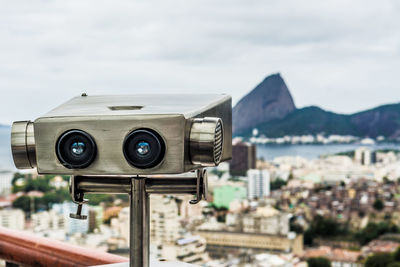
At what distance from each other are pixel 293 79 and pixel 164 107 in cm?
1411

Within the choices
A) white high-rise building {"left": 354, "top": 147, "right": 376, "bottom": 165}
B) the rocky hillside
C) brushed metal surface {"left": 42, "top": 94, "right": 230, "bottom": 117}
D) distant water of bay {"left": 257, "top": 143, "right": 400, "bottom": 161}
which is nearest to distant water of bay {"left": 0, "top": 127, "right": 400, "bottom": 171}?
distant water of bay {"left": 257, "top": 143, "right": 400, "bottom": 161}

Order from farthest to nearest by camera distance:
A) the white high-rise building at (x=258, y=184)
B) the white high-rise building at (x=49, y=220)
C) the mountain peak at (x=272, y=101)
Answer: the white high-rise building at (x=258, y=184) < the white high-rise building at (x=49, y=220) < the mountain peak at (x=272, y=101)

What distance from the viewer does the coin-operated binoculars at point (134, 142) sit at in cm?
52

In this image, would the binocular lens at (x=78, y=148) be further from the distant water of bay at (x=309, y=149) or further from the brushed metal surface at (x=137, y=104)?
the distant water of bay at (x=309, y=149)

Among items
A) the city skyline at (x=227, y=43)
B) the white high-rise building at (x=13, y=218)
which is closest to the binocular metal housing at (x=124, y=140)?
the city skyline at (x=227, y=43)

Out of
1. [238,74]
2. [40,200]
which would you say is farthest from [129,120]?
[238,74]

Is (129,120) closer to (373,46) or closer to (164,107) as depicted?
(164,107)

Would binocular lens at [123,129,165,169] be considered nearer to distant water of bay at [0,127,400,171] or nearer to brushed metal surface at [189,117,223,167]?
brushed metal surface at [189,117,223,167]

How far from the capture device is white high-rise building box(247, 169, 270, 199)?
11.1 meters

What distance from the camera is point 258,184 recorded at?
449 inches

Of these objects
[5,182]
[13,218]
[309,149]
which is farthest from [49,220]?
[309,149]

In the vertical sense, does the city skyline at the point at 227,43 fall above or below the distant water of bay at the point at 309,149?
above

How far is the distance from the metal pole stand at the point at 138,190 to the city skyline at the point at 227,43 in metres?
4.79

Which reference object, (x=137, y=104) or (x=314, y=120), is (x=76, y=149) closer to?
(x=137, y=104)
